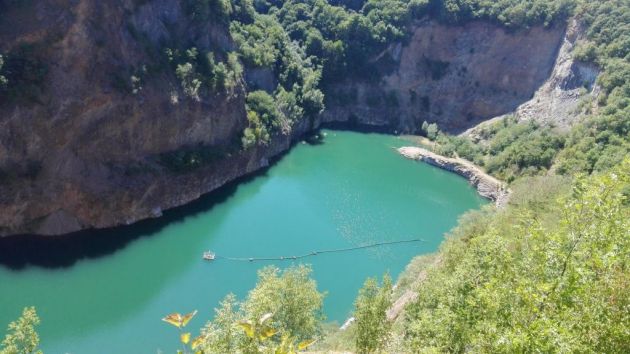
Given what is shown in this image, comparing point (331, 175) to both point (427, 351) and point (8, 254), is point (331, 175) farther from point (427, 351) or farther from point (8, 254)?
point (427, 351)

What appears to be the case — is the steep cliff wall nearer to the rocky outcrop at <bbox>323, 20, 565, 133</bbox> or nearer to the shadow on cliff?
the shadow on cliff

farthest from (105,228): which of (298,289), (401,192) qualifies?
(401,192)

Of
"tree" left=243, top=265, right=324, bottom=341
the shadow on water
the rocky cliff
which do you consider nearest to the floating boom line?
the shadow on water

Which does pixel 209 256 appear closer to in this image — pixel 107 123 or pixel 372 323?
pixel 107 123

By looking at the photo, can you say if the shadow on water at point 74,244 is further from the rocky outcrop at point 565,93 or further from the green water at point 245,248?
the rocky outcrop at point 565,93

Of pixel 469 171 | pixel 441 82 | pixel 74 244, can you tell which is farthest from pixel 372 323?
pixel 441 82

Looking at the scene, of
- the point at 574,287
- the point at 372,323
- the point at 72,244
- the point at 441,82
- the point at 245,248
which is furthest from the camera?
the point at 441,82
